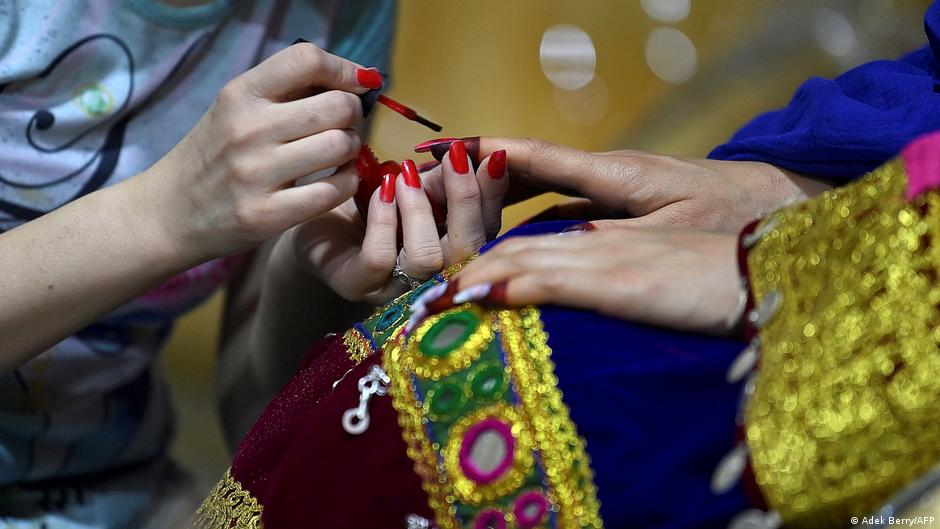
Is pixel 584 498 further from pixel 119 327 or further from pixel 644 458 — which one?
pixel 119 327

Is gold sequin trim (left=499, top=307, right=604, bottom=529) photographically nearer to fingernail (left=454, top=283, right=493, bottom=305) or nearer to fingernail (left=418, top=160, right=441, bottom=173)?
fingernail (left=454, top=283, right=493, bottom=305)

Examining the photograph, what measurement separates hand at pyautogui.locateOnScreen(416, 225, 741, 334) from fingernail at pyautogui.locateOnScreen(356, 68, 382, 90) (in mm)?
184

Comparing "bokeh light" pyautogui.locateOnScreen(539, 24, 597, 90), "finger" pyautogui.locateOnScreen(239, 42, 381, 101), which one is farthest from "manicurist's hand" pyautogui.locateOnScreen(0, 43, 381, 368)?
"bokeh light" pyautogui.locateOnScreen(539, 24, 597, 90)

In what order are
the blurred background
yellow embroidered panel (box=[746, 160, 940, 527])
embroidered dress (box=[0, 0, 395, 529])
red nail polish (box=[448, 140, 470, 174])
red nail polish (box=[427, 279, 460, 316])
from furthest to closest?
the blurred background
embroidered dress (box=[0, 0, 395, 529])
red nail polish (box=[448, 140, 470, 174])
red nail polish (box=[427, 279, 460, 316])
yellow embroidered panel (box=[746, 160, 940, 527])

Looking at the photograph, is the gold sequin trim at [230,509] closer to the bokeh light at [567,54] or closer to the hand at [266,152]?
the hand at [266,152]

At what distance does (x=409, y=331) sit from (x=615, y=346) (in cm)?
11

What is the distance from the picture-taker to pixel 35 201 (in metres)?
0.72

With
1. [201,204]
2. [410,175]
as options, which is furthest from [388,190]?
[201,204]

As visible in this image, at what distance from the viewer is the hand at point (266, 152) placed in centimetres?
53

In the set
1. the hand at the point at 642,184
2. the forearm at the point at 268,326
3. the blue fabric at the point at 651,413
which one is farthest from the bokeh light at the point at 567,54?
the blue fabric at the point at 651,413

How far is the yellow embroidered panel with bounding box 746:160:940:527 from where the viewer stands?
13.4 inches

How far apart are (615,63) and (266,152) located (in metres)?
0.78

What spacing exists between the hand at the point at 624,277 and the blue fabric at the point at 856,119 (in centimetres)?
17

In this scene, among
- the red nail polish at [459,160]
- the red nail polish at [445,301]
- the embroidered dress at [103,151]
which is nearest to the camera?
the red nail polish at [445,301]
